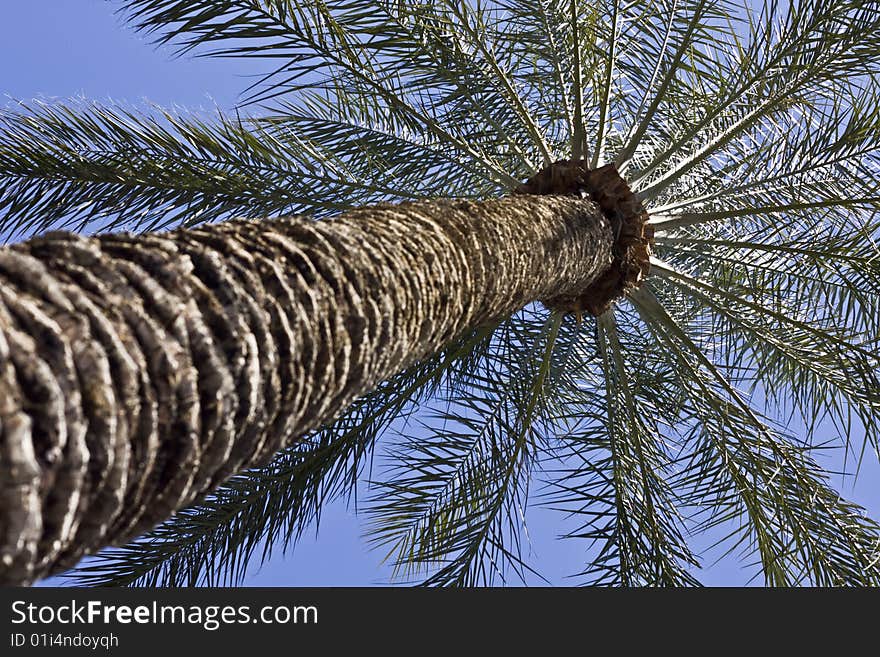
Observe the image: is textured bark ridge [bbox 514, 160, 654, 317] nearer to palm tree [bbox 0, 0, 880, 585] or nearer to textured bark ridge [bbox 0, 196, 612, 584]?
palm tree [bbox 0, 0, 880, 585]

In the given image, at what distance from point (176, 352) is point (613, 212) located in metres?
4.17

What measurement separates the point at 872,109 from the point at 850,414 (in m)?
2.24

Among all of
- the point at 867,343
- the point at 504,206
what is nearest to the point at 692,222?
the point at 867,343

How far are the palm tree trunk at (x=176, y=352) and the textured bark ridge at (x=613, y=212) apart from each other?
2597 millimetres

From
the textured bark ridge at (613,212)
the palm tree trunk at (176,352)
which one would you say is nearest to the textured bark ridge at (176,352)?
the palm tree trunk at (176,352)

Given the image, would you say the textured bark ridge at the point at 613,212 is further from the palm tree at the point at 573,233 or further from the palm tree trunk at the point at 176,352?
the palm tree trunk at the point at 176,352

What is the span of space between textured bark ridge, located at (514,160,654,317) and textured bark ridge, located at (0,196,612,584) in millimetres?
2586

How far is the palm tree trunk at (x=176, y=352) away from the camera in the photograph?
1.60 meters

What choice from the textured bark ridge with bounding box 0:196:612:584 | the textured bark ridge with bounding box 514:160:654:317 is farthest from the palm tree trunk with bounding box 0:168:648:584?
the textured bark ridge with bounding box 514:160:654:317

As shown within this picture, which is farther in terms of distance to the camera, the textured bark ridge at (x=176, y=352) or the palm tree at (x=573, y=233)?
the palm tree at (x=573, y=233)

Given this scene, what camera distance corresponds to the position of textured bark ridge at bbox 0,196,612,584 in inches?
62.9

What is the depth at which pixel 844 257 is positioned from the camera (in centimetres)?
602

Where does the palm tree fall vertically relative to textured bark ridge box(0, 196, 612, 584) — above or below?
above

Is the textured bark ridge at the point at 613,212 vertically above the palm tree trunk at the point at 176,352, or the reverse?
the textured bark ridge at the point at 613,212
